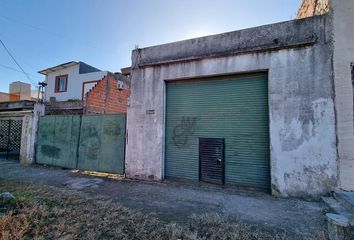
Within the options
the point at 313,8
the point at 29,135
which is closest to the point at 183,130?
the point at 313,8

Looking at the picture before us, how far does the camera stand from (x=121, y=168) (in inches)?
298

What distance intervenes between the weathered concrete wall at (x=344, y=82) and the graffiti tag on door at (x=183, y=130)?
3.78 metres

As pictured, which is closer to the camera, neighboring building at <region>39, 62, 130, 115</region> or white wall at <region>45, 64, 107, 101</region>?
neighboring building at <region>39, 62, 130, 115</region>

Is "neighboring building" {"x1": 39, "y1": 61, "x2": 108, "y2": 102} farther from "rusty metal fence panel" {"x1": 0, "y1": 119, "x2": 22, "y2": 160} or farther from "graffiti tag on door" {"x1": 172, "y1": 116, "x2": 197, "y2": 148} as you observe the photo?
"graffiti tag on door" {"x1": 172, "y1": 116, "x2": 197, "y2": 148}

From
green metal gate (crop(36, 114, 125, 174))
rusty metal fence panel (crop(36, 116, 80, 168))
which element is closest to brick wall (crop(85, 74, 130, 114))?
rusty metal fence panel (crop(36, 116, 80, 168))

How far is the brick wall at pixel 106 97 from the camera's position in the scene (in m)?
12.8

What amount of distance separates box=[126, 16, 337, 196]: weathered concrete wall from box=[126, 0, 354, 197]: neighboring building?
0.07 feet

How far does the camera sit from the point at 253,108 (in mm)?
6012

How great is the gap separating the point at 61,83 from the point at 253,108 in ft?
67.5

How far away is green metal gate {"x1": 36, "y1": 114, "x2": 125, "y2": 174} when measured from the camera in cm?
777

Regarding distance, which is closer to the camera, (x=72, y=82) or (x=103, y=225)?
(x=103, y=225)

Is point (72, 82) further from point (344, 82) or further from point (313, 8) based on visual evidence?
point (344, 82)

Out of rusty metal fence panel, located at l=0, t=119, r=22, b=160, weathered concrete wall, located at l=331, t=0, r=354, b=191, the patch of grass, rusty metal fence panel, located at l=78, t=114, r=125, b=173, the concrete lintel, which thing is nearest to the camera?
the patch of grass

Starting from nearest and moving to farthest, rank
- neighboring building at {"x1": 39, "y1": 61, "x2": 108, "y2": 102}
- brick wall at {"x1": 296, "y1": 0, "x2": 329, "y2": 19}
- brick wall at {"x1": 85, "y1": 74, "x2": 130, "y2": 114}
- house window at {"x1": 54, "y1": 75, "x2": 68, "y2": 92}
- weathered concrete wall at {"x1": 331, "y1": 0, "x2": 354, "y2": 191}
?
1. weathered concrete wall at {"x1": 331, "y1": 0, "x2": 354, "y2": 191}
2. brick wall at {"x1": 296, "y1": 0, "x2": 329, "y2": 19}
3. brick wall at {"x1": 85, "y1": 74, "x2": 130, "y2": 114}
4. neighboring building at {"x1": 39, "y1": 61, "x2": 108, "y2": 102}
5. house window at {"x1": 54, "y1": 75, "x2": 68, "y2": 92}
